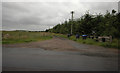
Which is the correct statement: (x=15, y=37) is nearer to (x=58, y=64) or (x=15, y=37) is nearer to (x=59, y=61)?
(x=59, y=61)

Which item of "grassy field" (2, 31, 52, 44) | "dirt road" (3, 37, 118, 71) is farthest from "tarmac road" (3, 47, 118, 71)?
"grassy field" (2, 31, 52, 44)

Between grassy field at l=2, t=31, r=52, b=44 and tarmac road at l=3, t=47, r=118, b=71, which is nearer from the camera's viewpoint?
tarmac road at l=3, t=47, r=118, b=71

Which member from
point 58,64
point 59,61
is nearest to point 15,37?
point 59,61

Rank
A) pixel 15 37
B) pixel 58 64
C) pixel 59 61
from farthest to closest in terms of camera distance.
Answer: pixel 15 37 < pixel 59 61 < pixel 58 64

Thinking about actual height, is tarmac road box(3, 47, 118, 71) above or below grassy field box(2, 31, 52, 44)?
below

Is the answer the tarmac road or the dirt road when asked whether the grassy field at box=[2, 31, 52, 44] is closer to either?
the dirt road

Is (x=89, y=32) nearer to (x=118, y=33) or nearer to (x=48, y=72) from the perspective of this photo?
(x=118, y=33)

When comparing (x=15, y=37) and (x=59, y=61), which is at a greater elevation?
(x=15, y=37)

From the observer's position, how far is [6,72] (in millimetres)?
3805

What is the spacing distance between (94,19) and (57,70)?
20.8 meters

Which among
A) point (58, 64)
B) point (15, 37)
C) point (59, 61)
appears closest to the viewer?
point (58, 64)

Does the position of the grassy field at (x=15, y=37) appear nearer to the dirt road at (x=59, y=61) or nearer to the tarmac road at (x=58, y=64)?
the dirt road at (x=59, y=61)

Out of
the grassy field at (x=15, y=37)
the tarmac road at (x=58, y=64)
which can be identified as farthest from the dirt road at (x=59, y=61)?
the grassy field at (x=15, y=37)

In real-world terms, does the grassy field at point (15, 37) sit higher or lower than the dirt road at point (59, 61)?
higher
